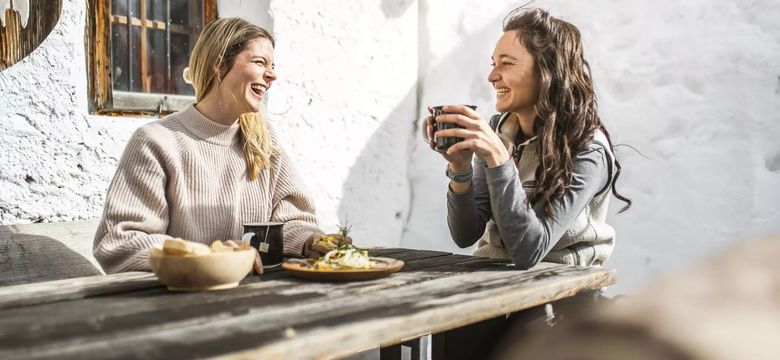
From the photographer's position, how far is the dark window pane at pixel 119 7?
10.1 ft

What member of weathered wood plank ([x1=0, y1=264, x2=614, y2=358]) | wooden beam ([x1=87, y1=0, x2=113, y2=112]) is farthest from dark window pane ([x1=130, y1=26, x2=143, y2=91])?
weathered wood plank ([x1=0, y1=264, x2=614, y2=358])

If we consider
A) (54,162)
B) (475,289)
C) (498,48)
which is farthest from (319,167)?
(475,289)

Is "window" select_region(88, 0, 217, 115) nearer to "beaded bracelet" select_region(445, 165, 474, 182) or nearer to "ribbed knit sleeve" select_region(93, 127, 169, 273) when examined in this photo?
"ribbed knit sleeve" select_region(93, 127, 169, 273)

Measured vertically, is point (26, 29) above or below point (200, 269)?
above

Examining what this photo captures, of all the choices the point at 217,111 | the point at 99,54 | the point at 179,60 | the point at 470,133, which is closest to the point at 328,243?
the point at 470,133

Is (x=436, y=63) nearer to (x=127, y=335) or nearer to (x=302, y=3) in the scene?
(x=302, y=3)

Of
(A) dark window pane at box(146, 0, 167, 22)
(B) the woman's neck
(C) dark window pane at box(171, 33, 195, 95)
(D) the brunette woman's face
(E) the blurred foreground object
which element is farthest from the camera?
(C) dark window pane at box(171, 33, 195, 95)

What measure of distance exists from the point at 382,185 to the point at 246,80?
2123 mm

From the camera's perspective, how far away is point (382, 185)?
14.3 feet

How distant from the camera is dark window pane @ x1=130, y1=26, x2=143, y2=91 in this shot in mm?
3162

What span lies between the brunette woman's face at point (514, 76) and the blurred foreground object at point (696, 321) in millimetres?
2072

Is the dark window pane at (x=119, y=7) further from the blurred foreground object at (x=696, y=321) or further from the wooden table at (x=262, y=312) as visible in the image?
the blurred foreground object at (x=696, y=321)

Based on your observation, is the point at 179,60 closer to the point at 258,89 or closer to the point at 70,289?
the point at 258,89

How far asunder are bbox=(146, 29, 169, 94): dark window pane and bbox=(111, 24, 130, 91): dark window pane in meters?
0.12
